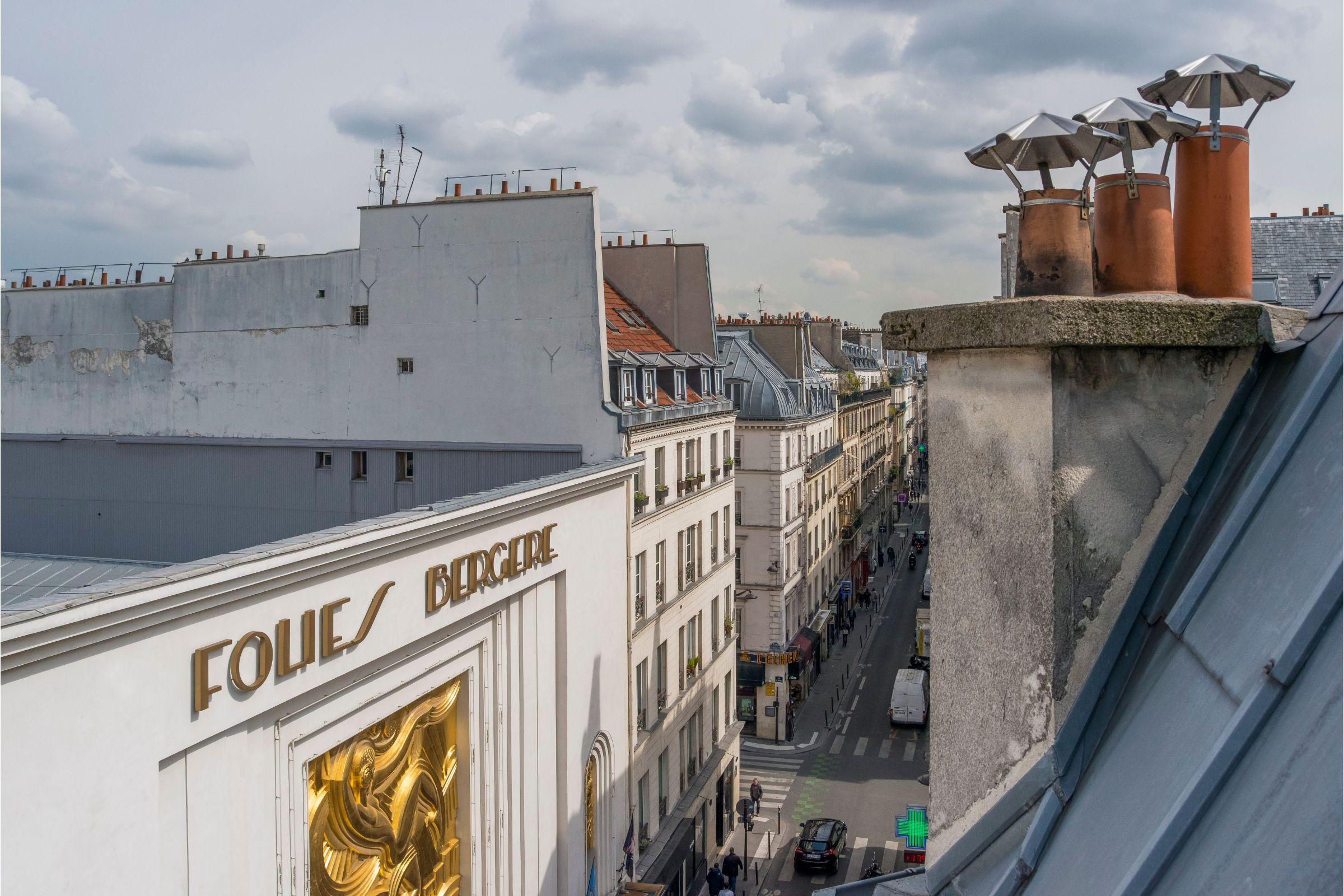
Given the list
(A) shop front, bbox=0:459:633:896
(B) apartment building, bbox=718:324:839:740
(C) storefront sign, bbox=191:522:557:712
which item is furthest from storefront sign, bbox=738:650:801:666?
(C) storefront sign, bbox=191:522:557:712

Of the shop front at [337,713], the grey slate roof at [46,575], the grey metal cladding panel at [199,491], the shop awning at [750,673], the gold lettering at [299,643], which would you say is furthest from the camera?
the shop awning at [750,673]

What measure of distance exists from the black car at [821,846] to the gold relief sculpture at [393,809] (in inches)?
705

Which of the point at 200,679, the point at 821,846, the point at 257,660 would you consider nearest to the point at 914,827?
the point at 821,846

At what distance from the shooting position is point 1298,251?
18812 mm

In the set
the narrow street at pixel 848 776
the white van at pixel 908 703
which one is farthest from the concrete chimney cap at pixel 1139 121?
the white van at pixel 908 703

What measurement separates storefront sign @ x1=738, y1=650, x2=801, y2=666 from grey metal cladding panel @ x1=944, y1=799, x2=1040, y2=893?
137 feet

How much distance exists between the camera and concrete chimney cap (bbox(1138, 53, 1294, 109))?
15.2ft

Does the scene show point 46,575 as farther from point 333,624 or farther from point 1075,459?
point 1075,459

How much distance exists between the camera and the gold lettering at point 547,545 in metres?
18.4

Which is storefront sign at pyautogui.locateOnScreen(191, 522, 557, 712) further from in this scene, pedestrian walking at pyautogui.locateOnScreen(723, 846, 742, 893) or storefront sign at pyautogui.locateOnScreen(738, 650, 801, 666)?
storefront sign at pyautogui.locateOnScreen(738, 650, 801, 666)

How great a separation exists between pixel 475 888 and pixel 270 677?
6828 mm

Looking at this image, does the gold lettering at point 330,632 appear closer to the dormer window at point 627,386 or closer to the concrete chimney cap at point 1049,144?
the concrete chimney cap at point 1049,144

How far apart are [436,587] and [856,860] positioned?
73.6ft

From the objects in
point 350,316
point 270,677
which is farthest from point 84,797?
point 350,316
